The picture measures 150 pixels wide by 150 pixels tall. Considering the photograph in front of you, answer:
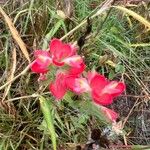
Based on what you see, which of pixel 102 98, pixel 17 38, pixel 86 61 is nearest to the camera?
pixel 102 98

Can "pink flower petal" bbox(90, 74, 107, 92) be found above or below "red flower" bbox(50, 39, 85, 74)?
below

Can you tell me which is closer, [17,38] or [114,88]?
[114,88]

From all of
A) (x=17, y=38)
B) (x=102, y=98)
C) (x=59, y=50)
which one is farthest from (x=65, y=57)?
(x=17, y=38)

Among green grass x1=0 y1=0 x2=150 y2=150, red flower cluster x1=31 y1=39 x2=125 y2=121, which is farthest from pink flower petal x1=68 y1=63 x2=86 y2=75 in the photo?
green grass x1=0 y1=0 x2=150 y2=150

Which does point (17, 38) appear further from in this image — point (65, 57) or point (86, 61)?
point (65, 57)

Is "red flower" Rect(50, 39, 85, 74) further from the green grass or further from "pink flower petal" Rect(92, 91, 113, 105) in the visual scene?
the green grass

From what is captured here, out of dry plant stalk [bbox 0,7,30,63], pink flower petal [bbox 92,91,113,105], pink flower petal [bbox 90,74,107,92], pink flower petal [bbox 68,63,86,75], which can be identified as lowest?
dry plant stalk [bbox 0,7,30,63]
